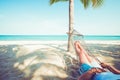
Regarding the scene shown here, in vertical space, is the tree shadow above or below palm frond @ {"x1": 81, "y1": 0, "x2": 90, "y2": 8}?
below

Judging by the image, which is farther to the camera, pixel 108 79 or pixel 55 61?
pixel 55 61

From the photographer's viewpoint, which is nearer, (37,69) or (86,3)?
(37,69)

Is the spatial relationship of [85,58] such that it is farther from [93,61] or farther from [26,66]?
[26,66]

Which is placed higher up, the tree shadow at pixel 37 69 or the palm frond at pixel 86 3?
the palm frond at pixel 86 3

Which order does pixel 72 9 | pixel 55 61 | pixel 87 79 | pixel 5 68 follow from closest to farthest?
pixel 87 79 → pixel 55 61 → pixel 5 68 → pixel 72 9

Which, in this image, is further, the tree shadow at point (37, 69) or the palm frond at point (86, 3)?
the palm frond at point (86, 3)

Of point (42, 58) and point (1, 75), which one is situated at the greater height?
point (42, 58)

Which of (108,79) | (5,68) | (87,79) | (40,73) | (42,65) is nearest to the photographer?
(108,79)

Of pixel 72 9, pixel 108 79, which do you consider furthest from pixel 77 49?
pixel 72 9

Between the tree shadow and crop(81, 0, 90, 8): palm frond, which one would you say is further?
crop(81, 0, 90, 8): palm frond

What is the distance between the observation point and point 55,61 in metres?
7.30

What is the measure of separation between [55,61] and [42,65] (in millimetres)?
661

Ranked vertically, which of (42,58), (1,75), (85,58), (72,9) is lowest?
(1,75)

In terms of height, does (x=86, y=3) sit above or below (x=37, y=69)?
above
